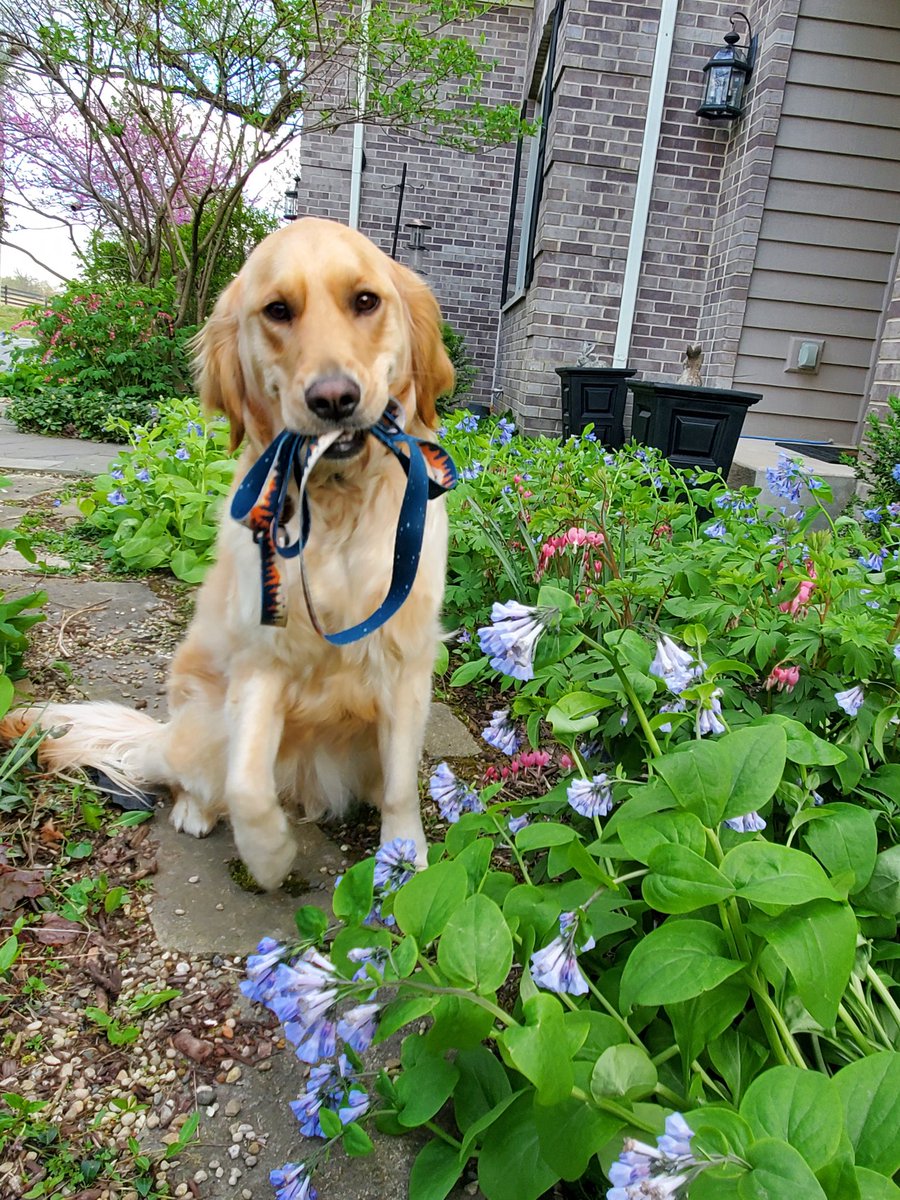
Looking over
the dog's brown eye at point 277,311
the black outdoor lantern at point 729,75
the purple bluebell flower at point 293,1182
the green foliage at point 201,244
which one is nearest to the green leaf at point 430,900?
the purple bluebell flower at point 293,1182

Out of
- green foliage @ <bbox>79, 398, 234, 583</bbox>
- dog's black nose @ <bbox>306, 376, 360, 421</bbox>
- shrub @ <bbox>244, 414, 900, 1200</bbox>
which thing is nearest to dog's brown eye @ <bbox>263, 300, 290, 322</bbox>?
dog's black nose @ <bbox>306, 376, 360, 421</bbox>

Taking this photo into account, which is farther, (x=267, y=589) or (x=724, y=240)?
(x=724, y=240)

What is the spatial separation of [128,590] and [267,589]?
7.63 feet

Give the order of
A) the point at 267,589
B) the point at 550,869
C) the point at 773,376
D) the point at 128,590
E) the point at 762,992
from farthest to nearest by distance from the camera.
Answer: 1. the point at 773,376
2. the point at 128,590
3. the point at 267,589
4. the point at 550,869
5. the point at 762,992

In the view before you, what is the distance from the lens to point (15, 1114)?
1.26 m

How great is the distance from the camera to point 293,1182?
1.00 meters

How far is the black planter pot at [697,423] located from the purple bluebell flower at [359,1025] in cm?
462

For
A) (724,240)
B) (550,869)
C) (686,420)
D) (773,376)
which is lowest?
(550,869)

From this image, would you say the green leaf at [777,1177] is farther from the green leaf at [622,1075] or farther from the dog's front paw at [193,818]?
the dog's front paw at [193,818]

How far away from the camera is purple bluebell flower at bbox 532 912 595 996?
3.11 feet

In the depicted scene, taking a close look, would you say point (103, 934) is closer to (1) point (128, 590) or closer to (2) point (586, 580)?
(2) point (586, 580)

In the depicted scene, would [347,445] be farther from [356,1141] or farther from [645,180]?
[645,180]

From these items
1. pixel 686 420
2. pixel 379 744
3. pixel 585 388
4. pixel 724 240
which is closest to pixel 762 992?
pixel 379 744

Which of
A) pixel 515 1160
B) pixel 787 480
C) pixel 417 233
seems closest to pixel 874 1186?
pixel 515 1160
